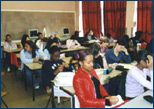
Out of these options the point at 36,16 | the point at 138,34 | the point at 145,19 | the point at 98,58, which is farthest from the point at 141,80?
the point at 36,16

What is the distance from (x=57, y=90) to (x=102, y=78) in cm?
70

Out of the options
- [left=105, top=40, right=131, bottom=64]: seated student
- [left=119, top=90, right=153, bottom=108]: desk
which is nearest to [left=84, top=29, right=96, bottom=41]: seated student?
[left=105, top=40, right=131, bottom=64]: seated student

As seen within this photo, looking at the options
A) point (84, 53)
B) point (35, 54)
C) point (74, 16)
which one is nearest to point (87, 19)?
point (74, 16)

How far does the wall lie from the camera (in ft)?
24.7

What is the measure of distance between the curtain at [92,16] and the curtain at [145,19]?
197cm

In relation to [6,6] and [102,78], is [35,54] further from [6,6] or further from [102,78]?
[6,6]

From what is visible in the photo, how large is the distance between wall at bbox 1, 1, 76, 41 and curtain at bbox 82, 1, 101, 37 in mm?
571

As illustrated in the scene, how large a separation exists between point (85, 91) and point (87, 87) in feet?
0.16

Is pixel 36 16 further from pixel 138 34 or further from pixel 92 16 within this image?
pixel 138 34

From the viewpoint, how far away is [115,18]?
7875 mm

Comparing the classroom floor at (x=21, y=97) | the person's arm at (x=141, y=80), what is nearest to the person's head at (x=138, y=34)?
the classroom floor at (x=21, y=97)

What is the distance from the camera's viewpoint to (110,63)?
12.8 ft

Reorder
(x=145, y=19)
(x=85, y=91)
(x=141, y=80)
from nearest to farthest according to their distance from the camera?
(x=85, y=91) < (x=141, y=80) < (x=145, y=19)

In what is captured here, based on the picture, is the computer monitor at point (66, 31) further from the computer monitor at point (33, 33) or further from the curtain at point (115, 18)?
the curtain at point (115, 18)
